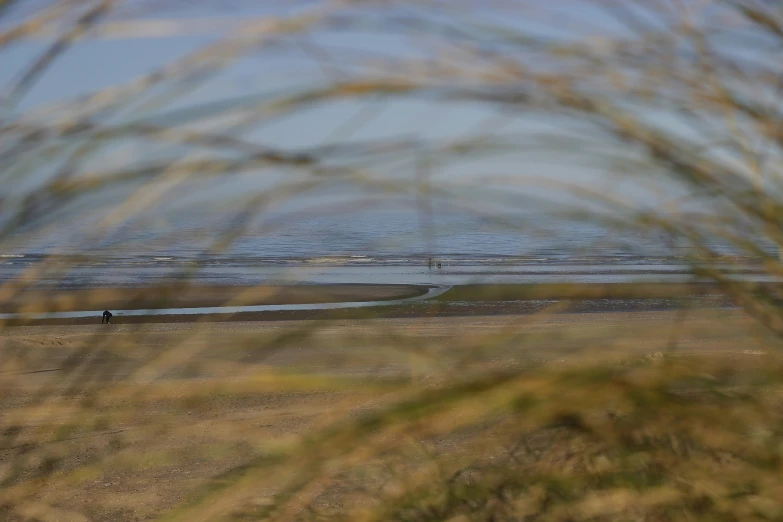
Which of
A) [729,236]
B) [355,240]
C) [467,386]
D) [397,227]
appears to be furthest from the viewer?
[397,227]

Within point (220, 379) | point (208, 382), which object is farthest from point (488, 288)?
point (220, 379)

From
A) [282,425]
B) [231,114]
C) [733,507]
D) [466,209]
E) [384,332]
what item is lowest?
[282,425]

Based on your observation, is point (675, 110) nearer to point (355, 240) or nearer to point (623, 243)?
point (623, 243)

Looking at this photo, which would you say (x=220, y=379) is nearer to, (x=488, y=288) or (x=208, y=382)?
(x=208, y=382)

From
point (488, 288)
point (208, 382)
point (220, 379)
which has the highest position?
point (488, 288)

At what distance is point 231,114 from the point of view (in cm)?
77

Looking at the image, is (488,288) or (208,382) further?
(208,382)

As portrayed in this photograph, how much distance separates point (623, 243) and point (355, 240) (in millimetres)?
333

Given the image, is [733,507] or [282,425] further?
[282,425]

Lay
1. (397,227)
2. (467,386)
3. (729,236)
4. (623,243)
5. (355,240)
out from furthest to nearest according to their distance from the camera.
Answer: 1. (397,227)
2. (355,240)
3. (623,243)
4. (729,236)
5. (467,386)

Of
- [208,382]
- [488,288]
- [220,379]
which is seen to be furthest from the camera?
[220,379]

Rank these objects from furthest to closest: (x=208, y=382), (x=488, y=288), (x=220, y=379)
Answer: (x=220, y=379)
(x=208, y=382)
(x=488, y=288)

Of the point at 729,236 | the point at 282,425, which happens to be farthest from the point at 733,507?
the point at 282,425

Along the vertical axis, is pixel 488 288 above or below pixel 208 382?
above
